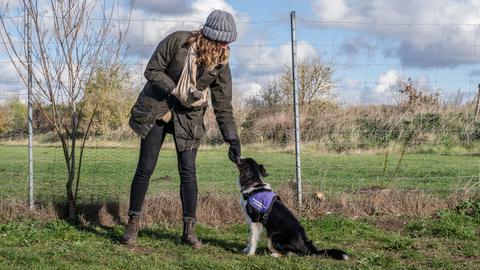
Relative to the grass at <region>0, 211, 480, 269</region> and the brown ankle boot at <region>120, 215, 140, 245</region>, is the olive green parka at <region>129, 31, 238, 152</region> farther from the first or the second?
the grass at <region>0, 211, 480, 269</region>

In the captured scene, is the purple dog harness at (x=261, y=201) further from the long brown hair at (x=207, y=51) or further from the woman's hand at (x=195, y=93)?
the long brown hair at (x=207, y=51)

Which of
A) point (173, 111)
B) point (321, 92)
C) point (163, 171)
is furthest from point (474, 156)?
point (173, 111)

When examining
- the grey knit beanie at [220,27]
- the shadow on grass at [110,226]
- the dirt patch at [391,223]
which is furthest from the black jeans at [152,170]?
the dirt patch at [391,223]

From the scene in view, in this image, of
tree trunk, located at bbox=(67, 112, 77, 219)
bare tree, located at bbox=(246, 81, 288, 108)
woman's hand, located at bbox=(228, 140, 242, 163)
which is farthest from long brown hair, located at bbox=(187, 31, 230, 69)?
bare tree, located at bbox=(246, 81, 288, 108)

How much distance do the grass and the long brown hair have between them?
1801mm

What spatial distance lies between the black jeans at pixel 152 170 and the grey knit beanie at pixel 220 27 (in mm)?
1033

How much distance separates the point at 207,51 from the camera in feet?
17.6

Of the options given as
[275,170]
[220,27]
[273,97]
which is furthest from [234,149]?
[273,97]

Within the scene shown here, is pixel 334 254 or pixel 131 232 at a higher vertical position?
pixel 131 232

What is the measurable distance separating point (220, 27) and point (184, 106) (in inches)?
33.6

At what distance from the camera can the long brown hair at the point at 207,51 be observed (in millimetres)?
5344

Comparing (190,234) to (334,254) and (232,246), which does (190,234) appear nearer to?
(232,246)

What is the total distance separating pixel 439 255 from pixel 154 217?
10.4 ft

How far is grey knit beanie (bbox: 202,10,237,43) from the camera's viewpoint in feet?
17.2
